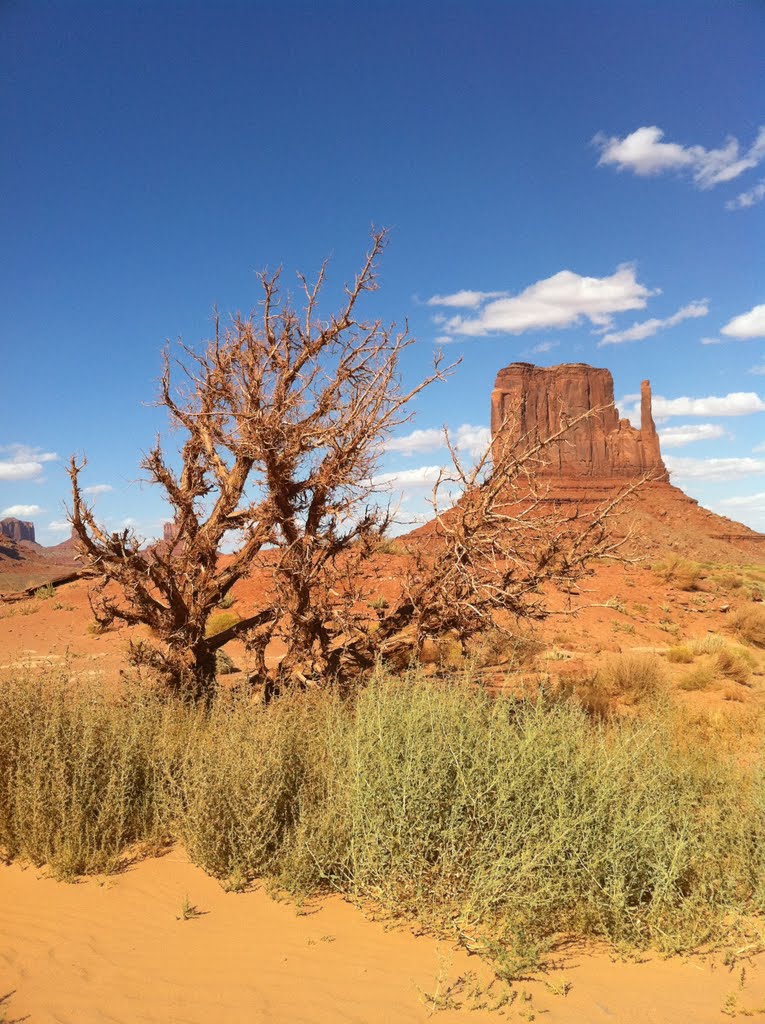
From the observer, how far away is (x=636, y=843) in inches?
166

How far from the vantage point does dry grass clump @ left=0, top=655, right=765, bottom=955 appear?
4.09 meters

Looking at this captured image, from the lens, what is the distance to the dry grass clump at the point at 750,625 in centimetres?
1788

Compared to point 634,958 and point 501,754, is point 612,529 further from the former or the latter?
point 634,958

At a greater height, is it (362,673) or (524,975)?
(362,673)

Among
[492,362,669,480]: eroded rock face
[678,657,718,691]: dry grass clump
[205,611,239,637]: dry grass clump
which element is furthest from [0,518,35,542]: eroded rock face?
[678,657,718,691]: dry grass clump

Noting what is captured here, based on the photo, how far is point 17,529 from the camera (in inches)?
4916

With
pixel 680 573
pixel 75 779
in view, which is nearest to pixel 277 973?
pixel 75 779

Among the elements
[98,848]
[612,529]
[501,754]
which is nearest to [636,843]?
[501,754]

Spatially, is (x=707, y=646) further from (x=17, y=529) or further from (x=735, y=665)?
(x=17, y=529)

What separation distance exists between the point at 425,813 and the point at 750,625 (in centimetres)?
1688

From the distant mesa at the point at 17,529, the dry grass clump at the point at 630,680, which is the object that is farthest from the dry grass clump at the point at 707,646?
the distant mesa at the point at 17,529

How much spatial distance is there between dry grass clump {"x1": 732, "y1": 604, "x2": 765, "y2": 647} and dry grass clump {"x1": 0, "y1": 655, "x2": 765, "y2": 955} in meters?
13.8

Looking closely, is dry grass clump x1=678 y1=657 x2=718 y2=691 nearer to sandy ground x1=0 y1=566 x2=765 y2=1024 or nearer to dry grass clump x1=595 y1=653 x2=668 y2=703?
dry grass clump x1=595 y1=653 x2=668 y2=703

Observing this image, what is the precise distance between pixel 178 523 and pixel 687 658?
10958 mm
